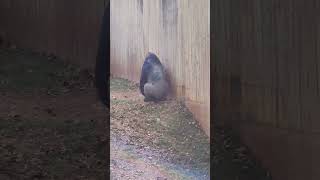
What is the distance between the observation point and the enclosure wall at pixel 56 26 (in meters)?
3.11

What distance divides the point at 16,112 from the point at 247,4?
1.57 m

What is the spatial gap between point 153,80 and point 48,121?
0.76m

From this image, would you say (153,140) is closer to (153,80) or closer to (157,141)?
(157,141)

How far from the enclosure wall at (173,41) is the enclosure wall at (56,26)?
1.11 feet

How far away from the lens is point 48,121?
9.91ft

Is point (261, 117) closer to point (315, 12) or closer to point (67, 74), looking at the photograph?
point (315, 12)

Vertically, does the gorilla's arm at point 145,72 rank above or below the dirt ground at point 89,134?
above

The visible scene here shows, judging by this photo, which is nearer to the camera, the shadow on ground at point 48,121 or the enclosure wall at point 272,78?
the enclosure wall at point 272,78

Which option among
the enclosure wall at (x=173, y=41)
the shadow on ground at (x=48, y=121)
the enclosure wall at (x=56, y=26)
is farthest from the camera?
the enclosure wall at (x=56, y=26)

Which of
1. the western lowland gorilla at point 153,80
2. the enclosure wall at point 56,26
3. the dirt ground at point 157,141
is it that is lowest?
the dirt ground at point 157,141

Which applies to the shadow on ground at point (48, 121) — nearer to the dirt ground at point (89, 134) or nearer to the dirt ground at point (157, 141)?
the dirt ground at point (89, 134)

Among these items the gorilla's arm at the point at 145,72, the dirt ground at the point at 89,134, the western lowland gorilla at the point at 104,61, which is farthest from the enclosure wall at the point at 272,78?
the western lowland gorilla at the point at 104,61

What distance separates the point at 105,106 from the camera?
3.02m

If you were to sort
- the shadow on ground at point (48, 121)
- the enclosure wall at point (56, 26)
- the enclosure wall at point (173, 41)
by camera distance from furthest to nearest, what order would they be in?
the enclosure wall at point (56, 26) < the shadow on ground at point (48, 121) < the enclosure wall at point (173, 41)
